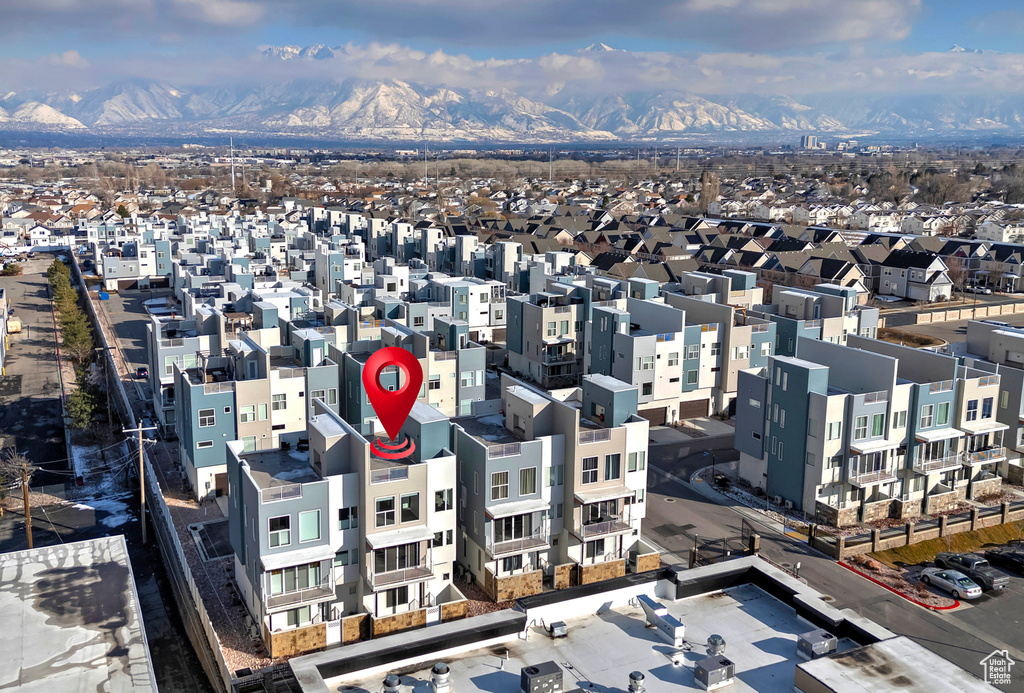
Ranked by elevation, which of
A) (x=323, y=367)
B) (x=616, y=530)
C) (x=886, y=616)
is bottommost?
(x=886, y=616)

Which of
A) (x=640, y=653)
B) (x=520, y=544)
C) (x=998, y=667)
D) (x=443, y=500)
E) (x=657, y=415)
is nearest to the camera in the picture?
(x=640, y=653)

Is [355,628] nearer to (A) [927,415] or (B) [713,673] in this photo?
(B) [713,673]

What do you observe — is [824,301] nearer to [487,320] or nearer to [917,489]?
[917,489]

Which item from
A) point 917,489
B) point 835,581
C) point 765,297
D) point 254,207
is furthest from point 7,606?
point 254,207

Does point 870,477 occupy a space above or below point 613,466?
below

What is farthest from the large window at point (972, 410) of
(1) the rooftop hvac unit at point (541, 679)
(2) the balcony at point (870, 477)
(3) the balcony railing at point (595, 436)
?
(1) the rooftop hvac unit at point (541, 679)

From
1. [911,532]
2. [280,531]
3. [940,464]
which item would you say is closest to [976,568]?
[911,532]

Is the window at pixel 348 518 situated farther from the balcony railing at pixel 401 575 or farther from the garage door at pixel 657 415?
the garage door at pixel 657 415
